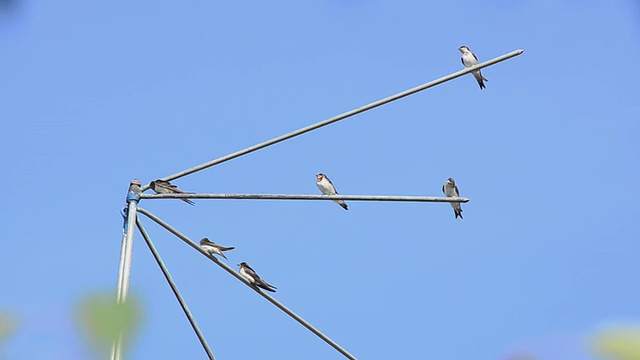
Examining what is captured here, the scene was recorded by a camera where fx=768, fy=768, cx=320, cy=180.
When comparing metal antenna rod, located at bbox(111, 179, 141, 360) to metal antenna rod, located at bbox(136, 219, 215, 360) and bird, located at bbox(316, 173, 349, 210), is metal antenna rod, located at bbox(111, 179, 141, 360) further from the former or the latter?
bird, located at bbox(316, 173, 349, 210)

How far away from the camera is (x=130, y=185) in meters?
3.49

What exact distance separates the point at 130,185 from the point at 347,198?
1.06 m

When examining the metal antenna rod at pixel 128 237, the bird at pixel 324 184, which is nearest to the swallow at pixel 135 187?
the metal antenna rod at pixel 128 237

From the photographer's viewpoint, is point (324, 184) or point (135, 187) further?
point (324, 184)

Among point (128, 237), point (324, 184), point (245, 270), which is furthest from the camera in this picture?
point (324, 184)

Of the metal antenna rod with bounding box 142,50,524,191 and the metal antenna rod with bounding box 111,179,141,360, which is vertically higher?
the metal antenna rod with bounding box 142,50,524,191

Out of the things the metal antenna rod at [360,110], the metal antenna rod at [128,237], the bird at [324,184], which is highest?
the bird at [324,184]

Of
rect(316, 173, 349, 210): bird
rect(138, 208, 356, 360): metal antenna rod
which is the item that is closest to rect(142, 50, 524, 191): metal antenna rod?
rect(138, 208, 356, 360): metal antenna rod

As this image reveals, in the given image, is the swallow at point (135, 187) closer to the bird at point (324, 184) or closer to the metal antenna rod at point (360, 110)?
the metal antenna rod at point (360, 110)

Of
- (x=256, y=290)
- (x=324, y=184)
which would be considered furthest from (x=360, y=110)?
(x=324, y=184)

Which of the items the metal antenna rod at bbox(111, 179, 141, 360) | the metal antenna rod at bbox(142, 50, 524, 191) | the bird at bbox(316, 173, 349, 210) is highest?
A: the bird at bbox(316, 173, 349, 210)

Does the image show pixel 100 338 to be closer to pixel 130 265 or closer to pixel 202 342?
pixel 130 265

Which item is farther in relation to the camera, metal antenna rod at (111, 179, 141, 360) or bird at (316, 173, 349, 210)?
bird at (316, 173, 349, 210)

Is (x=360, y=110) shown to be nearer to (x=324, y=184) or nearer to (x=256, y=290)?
(x=256, y=290)
